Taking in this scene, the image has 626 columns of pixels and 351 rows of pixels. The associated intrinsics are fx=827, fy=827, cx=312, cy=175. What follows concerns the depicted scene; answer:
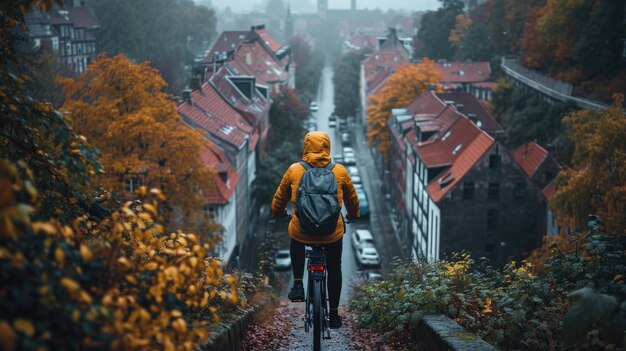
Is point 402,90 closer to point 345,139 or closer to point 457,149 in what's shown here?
point 345,139

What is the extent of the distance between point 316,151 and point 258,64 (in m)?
69.9

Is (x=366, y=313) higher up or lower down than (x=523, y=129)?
higher up

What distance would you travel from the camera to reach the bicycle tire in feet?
28.2

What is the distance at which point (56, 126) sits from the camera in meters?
6.10

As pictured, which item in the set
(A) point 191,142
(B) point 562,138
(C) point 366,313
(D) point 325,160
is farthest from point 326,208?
(B) point 562,138

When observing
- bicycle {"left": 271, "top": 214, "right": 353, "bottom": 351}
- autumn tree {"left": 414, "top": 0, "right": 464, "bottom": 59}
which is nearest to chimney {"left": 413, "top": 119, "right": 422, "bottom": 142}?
bicycle {"left": 271, "top": 214, "right": 353, "bottom": 351}

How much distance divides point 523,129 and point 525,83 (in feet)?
30.2

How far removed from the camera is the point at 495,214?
127 feet

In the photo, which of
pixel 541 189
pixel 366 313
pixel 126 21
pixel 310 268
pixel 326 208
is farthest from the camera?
pixel 126 21

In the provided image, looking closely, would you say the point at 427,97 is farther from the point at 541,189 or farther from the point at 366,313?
the point at 366,313

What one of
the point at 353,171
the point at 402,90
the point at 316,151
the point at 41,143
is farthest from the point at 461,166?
the point at 41,143

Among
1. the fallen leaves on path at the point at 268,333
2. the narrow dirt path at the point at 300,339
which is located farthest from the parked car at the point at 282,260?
the narrow dirt path at the point at 300,339

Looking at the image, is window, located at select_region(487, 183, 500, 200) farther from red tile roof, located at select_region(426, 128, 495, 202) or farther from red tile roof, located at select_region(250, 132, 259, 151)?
red tile roof, located at select_region(250, 132, 259, 151)

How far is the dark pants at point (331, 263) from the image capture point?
8812mm
